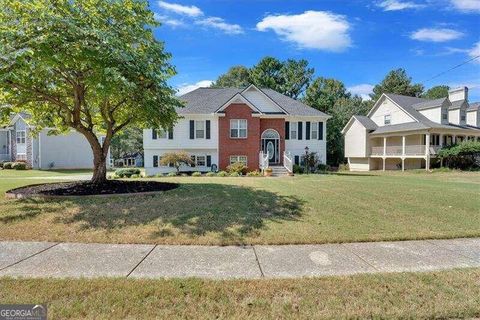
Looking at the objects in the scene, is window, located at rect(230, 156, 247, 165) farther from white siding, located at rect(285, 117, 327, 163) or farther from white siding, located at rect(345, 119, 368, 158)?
white siding, located at rect(345, 119, 368, 158)

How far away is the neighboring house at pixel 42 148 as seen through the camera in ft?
95.7

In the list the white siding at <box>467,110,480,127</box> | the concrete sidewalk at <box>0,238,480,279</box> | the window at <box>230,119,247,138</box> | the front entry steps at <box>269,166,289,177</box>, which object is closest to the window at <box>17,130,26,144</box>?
Answer: the window at <box>230,119,247,138</box>

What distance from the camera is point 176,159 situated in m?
22.3

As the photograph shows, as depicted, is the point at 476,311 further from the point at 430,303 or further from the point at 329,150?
the point at 329,150

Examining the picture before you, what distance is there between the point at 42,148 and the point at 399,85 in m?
55.0

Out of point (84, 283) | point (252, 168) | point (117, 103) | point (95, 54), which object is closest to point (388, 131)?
point (252, 168)

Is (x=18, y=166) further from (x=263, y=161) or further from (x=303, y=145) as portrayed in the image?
(x=303, y=145)

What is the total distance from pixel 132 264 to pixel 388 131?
32.9 m

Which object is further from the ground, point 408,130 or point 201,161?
point 408,130

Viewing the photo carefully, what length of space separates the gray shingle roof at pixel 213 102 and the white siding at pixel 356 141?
11.4 metres

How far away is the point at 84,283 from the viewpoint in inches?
162

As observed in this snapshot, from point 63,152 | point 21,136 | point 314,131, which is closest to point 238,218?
point 314,131

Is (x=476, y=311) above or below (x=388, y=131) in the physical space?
below

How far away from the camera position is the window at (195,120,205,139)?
24.3 meters
